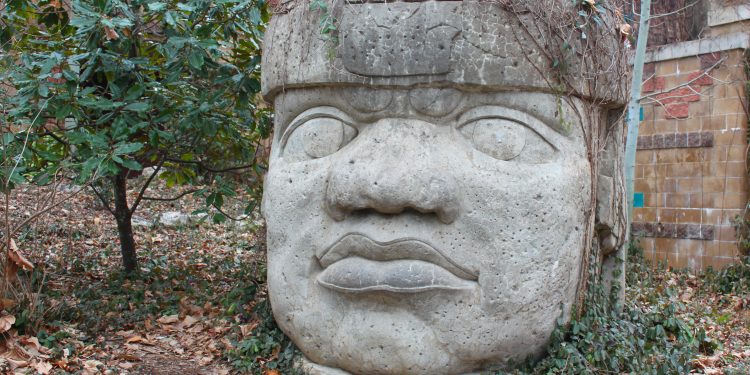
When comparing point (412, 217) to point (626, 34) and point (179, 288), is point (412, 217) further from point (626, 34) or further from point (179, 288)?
point (179, 288)

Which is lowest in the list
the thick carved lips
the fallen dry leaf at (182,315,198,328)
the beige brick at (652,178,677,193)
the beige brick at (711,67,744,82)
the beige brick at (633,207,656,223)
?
the fallen dry leaf at (182,315,198,328)

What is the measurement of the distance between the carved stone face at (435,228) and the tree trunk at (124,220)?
239cm

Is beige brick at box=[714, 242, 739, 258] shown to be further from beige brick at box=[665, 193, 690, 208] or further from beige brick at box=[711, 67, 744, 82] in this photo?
beige brick at box=[711, 67, 744, 82]

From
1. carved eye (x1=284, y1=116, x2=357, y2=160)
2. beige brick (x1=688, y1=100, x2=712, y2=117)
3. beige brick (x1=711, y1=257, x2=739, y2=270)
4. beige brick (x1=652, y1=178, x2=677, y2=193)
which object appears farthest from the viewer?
beige brick (x1=652, y1=178, x2=677, y2=193)

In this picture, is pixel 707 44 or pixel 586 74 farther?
pixel 707 44

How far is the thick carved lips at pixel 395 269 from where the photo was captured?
303 centimetres

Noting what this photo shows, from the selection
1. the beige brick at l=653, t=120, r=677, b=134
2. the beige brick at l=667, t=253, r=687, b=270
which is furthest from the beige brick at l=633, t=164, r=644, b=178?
the beige brick at l=667, t=253, r=687, b=270

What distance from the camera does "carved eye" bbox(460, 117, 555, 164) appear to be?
10.4ft

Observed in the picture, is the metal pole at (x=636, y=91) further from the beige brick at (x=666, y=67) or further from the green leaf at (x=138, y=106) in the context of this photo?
the green leaf at (x=138, y=106)

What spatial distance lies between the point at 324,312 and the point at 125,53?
2.14 meters

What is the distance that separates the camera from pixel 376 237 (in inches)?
121

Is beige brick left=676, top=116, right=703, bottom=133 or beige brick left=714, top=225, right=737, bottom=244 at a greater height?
beige brick left=676, top=116, right=703, bottom=133

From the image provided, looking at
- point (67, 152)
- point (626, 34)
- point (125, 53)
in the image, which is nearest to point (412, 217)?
point (626, 34)

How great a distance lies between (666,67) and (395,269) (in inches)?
230
